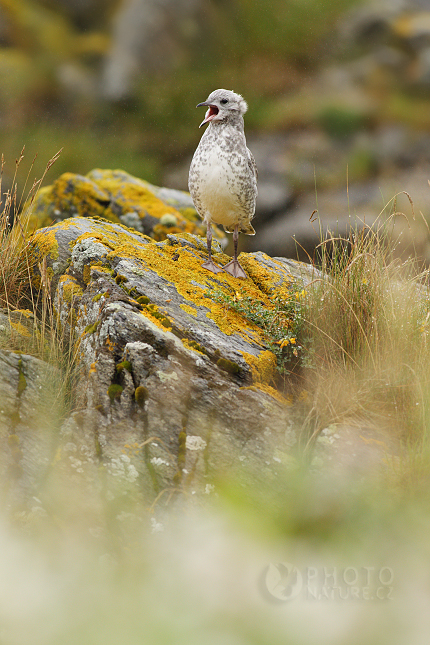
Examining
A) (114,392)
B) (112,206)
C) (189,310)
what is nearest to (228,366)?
(189,310)

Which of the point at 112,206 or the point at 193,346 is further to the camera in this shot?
the point at 112,206

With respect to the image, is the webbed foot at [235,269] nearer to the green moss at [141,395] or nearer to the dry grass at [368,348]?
the dry grass at [368,348]

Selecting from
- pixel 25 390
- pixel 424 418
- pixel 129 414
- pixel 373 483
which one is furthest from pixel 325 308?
pixel 25 390

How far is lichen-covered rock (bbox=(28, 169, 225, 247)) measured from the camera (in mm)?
7500

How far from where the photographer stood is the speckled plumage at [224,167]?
4.60 meters

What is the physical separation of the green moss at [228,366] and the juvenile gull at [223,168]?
52.0 inches

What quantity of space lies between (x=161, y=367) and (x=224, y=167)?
2151 millimetres

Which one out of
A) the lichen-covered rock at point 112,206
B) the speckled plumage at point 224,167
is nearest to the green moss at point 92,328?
the speckled plumage at point 224,167

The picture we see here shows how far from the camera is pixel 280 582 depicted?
2639 millimetres

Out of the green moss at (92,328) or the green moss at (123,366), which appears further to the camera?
the green moss at (92,328)

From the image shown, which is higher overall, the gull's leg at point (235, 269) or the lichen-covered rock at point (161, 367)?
the gull's leg at point (235, 269)

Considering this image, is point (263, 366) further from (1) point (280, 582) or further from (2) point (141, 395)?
(1) point (280, 582)

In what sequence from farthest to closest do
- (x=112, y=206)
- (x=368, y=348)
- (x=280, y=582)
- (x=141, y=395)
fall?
(x=112, y=206) < (x=368, y=348) < (x=141, y=395) < (x=280, y=582)

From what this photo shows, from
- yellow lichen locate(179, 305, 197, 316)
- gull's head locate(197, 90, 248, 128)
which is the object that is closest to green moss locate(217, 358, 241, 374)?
yellow lichen locate(179, 305, 197, 316)
